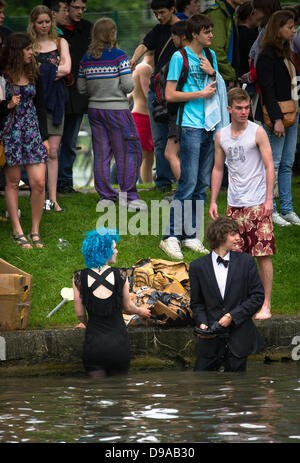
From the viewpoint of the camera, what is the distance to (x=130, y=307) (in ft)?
27.6

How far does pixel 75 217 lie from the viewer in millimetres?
12188

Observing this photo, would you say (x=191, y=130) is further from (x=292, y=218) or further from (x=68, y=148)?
(x=68, y=148)

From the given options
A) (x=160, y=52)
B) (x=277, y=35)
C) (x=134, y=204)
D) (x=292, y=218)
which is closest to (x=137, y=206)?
(x=134, y=204)

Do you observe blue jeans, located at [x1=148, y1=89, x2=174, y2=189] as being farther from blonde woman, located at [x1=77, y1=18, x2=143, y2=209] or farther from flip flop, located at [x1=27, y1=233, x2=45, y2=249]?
flip flop, located at [x1=27, y1=233, x2=45, y2=249]

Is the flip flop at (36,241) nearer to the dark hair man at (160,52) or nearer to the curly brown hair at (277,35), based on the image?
the dark hair man at (160,52)

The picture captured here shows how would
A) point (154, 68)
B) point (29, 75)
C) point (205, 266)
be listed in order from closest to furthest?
1. point (205, 266)
2. point (29, 75)
3. point (154, 68)

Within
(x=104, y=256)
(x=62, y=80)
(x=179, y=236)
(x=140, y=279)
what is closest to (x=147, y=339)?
(x=140, y=279)

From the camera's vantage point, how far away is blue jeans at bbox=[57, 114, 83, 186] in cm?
1319

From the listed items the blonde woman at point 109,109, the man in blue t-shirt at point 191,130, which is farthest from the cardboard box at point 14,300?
the blonde woman at point 109,109

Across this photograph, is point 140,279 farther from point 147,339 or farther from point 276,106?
point 276,106

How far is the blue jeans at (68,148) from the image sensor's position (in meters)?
13.2

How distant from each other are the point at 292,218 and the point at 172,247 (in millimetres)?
1953

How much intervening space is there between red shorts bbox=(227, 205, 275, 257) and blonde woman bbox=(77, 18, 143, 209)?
294 cm

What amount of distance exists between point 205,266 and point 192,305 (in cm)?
35
